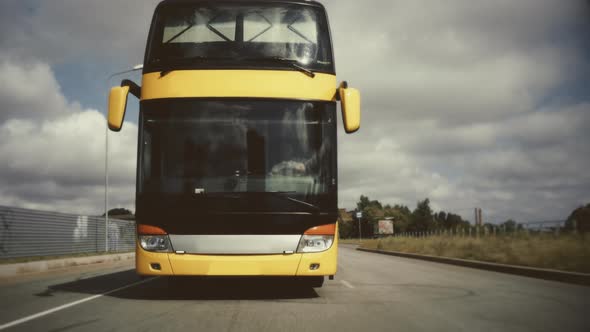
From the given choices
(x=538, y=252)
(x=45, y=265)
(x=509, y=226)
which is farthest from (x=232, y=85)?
(x=509, y=226)

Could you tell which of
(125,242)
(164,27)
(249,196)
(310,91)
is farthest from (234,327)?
(125,242)

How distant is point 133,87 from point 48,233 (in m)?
17.7

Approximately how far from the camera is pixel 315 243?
7.50 metres

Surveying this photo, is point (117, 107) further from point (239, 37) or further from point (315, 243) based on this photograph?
point (315, 243)

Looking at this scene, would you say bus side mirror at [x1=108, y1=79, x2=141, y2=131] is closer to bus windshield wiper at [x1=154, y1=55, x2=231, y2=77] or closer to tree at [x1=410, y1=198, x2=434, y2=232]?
bus windshield wiper at [x1=154, y1=55, x2=231, y2=77]

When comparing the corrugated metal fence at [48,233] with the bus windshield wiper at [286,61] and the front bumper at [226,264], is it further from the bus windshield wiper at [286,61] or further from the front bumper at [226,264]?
the bus windshield wiper at [286,61]

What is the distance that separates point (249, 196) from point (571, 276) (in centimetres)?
771

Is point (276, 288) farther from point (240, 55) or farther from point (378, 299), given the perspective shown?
point (240, 55)

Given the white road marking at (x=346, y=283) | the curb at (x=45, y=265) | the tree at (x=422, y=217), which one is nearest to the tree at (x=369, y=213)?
the tree at (x=422, y=217)

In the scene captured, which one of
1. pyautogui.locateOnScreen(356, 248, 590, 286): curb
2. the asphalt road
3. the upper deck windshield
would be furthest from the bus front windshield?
pyautogui.locateOnScreen(356, 248, 590, 286): curb

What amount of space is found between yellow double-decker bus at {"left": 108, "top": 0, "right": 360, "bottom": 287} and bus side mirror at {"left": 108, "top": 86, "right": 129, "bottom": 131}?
0.01 metres

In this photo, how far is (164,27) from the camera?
8203 millimetres

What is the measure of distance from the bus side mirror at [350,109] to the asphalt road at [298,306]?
246 centimetres

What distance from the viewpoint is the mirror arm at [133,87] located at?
7832 mm
